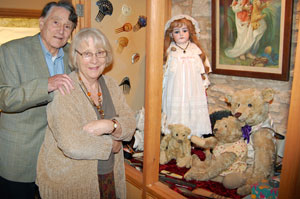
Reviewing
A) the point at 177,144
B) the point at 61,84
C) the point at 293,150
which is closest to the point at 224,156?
the point at 177,144

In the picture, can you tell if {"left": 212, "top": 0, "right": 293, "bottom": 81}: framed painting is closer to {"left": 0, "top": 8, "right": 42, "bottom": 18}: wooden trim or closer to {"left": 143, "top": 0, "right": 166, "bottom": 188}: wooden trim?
{"left": 143, "top": 0, "right": 166, "bottom": 188}: wooden trim

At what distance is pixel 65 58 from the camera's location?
65.3 inches

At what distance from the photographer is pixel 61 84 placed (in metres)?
1.34

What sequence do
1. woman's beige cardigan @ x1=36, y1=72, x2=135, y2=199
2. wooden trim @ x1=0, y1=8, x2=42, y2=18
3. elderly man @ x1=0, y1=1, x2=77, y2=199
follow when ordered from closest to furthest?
woman's beige cardigan @ x1=36, y1=72, x2=135, y2=199
elderly man @ x1=0, y1=1, x2=77, y2=199
wooden trim @ x1=0, y1=8, x2=42, y2=18

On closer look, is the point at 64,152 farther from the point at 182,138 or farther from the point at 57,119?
the point at 182,138

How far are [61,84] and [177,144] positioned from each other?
2.91 feet

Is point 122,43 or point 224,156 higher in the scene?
point 122,43

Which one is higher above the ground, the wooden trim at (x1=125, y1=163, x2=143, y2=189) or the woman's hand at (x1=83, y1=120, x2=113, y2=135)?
the woman's hand at (x1=83, y1=120, x2=113, y2=135)

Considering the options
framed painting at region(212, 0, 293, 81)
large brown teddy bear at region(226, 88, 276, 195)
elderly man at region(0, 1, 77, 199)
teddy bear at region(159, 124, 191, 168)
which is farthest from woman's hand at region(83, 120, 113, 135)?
framed painting at region(212, 0, 293, 81)

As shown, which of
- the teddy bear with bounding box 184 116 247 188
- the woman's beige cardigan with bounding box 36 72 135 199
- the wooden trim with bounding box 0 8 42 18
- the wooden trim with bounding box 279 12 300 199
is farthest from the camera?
the wooden trim with bounding box 0 8 42 18

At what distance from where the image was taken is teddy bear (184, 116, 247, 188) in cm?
167

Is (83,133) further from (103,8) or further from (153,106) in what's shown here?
(103,8)

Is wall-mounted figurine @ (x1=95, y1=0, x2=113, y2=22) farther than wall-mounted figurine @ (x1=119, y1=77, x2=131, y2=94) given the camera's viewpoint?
No

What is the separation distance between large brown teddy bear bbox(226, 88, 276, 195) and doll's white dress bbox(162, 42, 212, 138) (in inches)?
12.0
